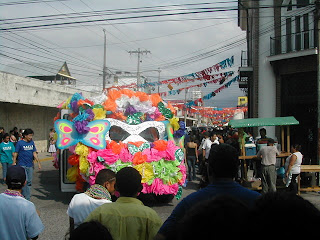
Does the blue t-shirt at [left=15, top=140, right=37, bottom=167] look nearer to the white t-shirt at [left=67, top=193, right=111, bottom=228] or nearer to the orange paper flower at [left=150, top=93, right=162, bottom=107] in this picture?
the orange paper flower at [left=150, top=93, right=162, bottom=107]

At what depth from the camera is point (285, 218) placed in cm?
129

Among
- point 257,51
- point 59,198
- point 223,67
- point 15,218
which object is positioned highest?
point 257,51

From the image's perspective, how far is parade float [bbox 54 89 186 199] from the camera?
8.01m

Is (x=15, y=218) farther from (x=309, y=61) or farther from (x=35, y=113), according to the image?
(x=35, y=113)

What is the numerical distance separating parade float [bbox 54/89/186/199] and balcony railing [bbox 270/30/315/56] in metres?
9.70

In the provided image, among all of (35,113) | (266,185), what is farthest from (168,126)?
(35,113)

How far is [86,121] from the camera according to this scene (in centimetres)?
845

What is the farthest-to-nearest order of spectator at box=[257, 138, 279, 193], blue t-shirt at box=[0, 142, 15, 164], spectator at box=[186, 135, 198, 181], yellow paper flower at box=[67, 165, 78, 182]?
1. spectator at box=[186, 135, 198, 181]
2. blue t-shirt at box=[0, 142, 15, 164]
3. spectator at box=[257, 138, 279, 193]
4. yellow paper flower at box=[67, 165, 78, 182]

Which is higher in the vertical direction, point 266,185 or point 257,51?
point 257,51

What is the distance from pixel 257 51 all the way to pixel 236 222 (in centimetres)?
1862

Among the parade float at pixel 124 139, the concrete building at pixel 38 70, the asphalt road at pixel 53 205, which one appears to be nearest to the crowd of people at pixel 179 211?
the asphalt road at pixel 53 205


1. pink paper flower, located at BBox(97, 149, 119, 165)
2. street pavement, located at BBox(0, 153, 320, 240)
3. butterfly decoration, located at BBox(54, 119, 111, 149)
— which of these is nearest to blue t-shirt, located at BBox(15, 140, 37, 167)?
butterfly decoration, located at BBox(54, 119, 111, 149)

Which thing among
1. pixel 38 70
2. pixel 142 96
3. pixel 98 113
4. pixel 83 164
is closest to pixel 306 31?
pixel 142 96

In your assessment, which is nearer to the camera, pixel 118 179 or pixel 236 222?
pixel 236 222
